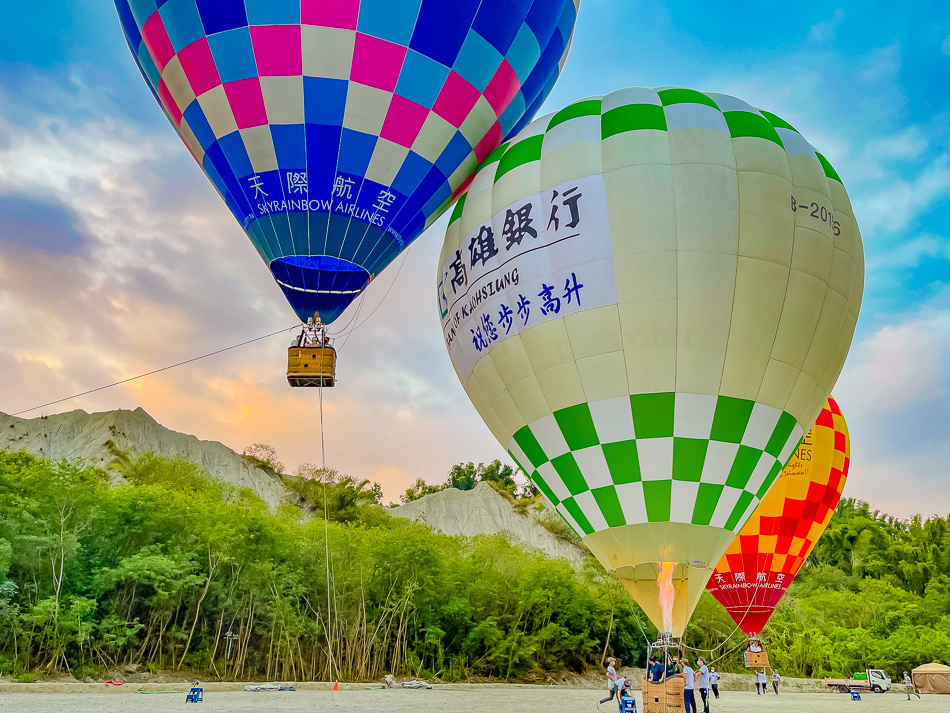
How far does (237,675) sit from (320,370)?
56.5 feet

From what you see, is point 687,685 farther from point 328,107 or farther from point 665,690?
point 328,107

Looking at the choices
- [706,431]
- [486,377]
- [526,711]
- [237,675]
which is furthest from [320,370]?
[237,675]

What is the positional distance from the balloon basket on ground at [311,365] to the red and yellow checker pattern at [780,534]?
296 inches

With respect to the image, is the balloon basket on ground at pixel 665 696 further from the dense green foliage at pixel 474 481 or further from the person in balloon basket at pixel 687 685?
the dense green foliage at pixel 474 481

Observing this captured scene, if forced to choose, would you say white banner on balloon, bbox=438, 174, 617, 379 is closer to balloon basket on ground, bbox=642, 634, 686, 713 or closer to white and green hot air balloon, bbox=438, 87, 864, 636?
white and green hot air balloon, bbox=438, 87, 864, 636

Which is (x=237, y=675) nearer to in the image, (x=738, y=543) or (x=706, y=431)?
(x=738, y=543)

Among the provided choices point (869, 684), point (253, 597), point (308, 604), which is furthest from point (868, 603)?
point (253, 597)

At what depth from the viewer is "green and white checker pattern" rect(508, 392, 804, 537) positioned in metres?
7.55

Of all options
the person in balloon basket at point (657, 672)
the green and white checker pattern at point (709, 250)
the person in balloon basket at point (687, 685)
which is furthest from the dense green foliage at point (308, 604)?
the green and white checker pattern at point (709, 250)

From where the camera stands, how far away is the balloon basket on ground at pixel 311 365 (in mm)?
9562

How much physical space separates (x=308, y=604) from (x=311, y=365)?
18490mm

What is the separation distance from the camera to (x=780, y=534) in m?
12.8

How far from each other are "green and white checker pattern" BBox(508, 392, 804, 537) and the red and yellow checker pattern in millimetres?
5245

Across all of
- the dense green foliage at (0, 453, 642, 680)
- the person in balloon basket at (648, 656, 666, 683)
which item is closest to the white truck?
the dense green foliage at (0, 453, 642, 680)
